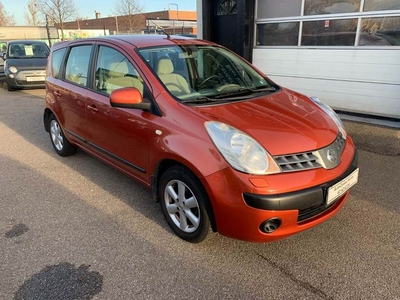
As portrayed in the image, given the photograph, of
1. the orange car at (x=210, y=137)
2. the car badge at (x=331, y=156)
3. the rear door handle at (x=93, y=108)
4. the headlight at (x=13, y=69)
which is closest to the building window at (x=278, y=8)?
the orange car at (x=210, y=137)

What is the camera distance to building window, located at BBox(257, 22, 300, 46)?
705 centimetres

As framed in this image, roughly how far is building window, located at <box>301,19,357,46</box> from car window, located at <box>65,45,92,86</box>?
15.6 feet

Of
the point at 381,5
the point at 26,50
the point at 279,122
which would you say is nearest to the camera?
the point at 279,122

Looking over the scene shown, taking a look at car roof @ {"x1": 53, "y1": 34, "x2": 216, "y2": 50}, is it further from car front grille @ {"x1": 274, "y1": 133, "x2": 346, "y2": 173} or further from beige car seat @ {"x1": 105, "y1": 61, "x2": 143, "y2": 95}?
car front grille @ {"x1": 274, "y1": 133, "x2": 346, "y2": 173}

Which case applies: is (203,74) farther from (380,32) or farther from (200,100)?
(380,32)

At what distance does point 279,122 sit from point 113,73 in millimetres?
1818

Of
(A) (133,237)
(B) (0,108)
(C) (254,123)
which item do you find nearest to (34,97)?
(B) (0,108)

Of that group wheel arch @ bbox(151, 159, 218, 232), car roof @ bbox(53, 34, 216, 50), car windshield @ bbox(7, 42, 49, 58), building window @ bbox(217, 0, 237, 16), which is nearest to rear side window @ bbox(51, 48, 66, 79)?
car roof @ bbox(53, 34, 216, 50)

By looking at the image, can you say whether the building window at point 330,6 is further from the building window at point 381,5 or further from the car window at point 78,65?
the car window at point 78,65

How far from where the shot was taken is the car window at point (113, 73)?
3.12 meters

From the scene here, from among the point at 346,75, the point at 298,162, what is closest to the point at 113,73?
the point at 298,162

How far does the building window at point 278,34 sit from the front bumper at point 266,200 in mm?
5427

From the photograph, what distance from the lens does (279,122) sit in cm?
258

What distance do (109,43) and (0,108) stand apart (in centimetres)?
668
